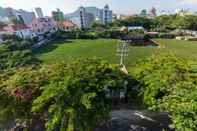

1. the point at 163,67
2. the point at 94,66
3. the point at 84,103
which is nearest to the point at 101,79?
the point at 94,66

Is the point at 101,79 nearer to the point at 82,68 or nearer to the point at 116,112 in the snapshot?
the point at 82,68

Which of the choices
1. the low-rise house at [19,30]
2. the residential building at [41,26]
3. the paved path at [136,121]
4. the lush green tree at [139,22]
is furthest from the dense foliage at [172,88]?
the lush green tree at [139,22]

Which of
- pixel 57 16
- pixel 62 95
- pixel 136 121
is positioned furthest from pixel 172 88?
pixel 57 16

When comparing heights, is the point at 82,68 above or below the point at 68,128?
above

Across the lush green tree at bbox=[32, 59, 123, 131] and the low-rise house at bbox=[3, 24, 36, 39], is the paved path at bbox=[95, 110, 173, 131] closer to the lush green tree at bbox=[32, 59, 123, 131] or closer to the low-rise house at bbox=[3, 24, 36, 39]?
the lush green tree at bbox=[32, 59, 123, 131]

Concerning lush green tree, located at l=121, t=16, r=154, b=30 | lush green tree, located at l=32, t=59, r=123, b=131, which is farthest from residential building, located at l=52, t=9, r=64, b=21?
lush green tree, located at l=32, t=59, r=123, b=131

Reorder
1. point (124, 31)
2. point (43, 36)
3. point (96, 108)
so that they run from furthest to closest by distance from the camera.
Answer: point (124, 31), point (43, 36), point (96, 108)
